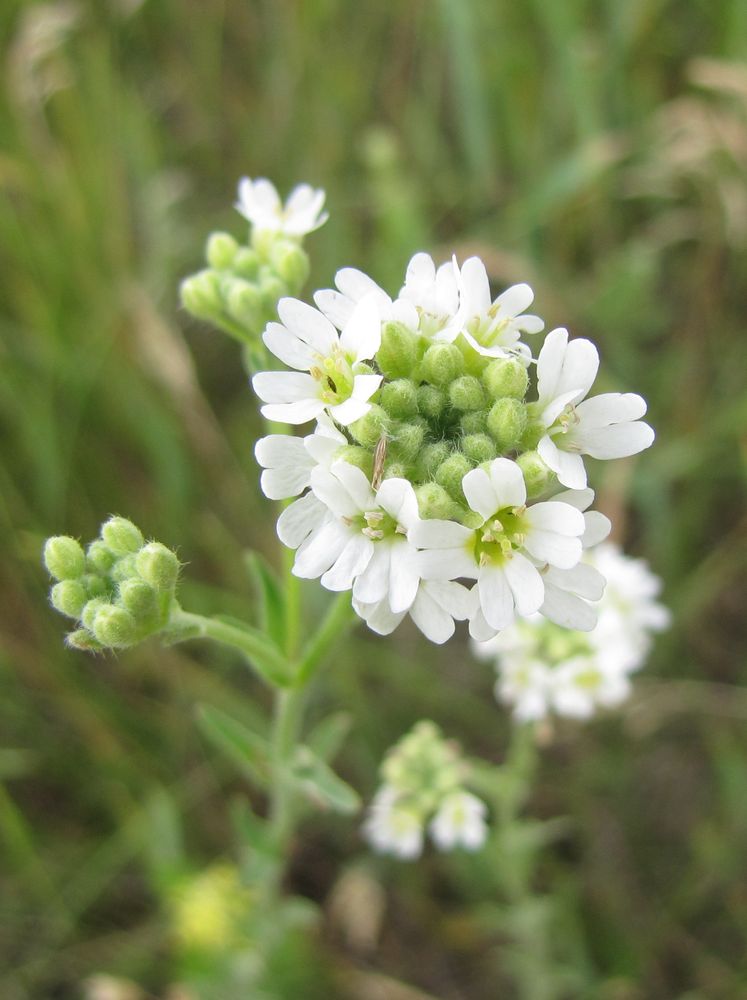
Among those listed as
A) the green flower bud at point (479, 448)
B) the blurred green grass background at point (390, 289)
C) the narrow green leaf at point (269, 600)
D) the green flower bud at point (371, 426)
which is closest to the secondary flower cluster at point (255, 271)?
the narrow green leaf at point (269, 600)

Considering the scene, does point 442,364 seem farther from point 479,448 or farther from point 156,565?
point 156,565

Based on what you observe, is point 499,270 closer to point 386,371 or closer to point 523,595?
point 386,371

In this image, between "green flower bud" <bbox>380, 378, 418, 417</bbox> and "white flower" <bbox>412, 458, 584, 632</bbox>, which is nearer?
"white flower" <bbox>412, 458, 584, 632</bbox>

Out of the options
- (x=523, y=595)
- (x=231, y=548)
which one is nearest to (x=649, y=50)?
(x=231, y=548)

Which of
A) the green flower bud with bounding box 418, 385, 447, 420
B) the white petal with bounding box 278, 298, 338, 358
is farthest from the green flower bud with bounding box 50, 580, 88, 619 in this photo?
the green flower bud with bounding box 418, 385, 447, 420

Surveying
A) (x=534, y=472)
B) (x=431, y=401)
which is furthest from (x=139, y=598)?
(x=534, y=472)

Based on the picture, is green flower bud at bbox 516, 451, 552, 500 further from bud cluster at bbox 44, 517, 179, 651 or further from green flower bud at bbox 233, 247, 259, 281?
green flower bud at bbox 233, 247, 259, 281

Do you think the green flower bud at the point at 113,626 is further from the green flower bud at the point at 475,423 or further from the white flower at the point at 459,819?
the white flower at the point at 459,819
